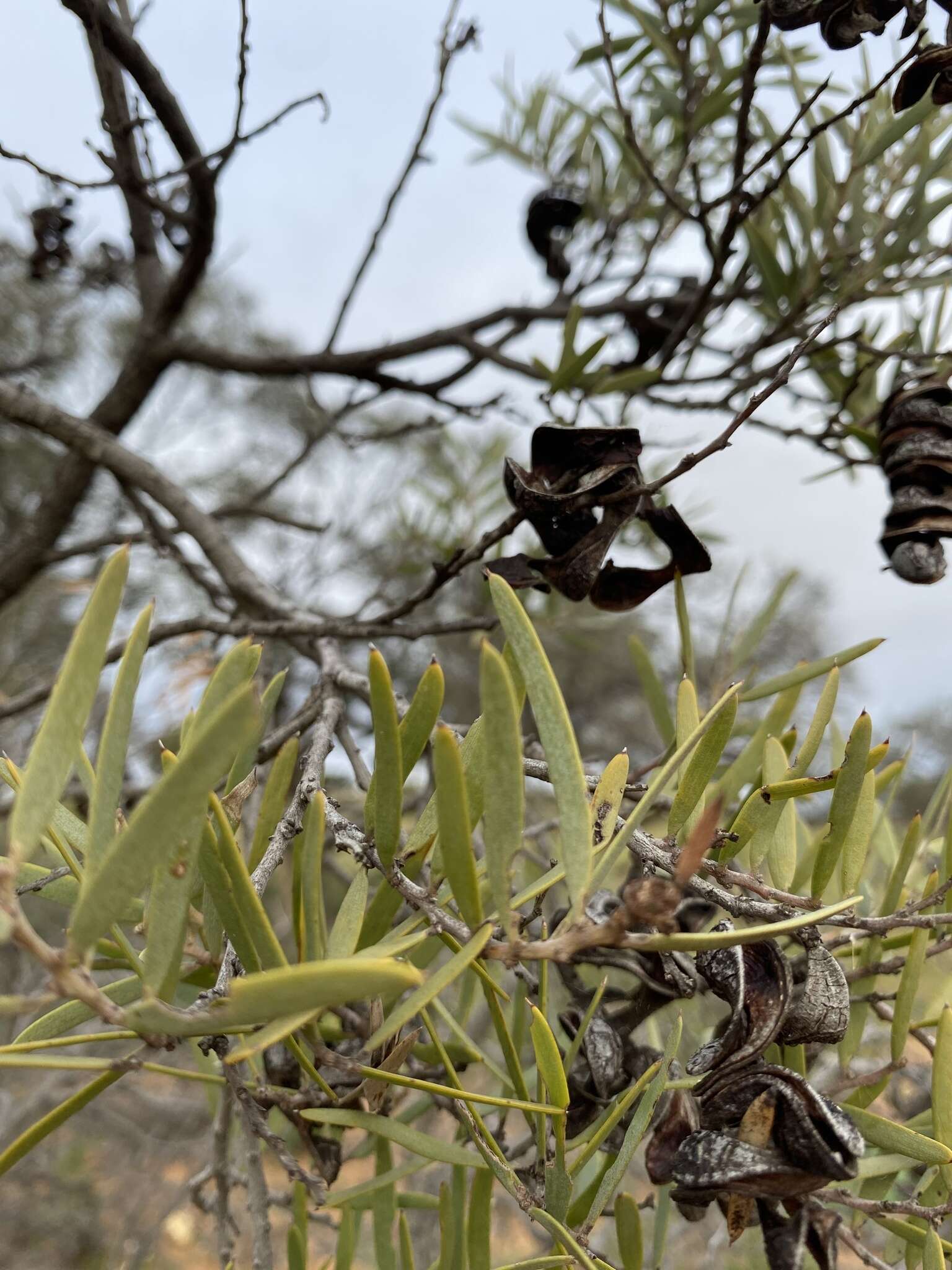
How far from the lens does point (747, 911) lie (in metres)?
0.21

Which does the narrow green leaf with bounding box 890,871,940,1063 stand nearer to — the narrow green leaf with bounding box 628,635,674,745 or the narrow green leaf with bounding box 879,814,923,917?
the narrow green leaf with bounding box 879,814,923,917

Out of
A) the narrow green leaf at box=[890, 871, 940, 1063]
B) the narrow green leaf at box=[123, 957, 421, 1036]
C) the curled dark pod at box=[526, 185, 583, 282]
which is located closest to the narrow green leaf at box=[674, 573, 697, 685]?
the narrow green leaf at box=[890, 871, 940, 1063]

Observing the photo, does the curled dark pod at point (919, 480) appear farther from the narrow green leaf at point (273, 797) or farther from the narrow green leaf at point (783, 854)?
the narrow green leaf at point (273, 797)

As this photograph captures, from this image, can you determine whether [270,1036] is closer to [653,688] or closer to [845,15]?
[653,688]

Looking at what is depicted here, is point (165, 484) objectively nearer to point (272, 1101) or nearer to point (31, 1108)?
point (272, 1101)

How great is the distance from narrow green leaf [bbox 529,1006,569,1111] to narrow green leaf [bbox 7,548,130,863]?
118 mm

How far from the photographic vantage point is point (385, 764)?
191mm

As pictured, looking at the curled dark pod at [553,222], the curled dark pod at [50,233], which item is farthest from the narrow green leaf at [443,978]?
the curled dark pod at [50,233]

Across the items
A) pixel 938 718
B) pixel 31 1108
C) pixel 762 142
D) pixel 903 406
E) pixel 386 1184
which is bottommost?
pixel 31 1108

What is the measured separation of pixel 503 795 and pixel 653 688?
0.25 m

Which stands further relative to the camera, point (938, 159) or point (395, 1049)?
point (938, 159)

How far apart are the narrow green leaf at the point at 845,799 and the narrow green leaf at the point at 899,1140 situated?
0.07m

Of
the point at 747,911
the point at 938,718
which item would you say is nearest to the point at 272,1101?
the point at 747,911

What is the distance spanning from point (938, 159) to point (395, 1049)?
0.53 m
